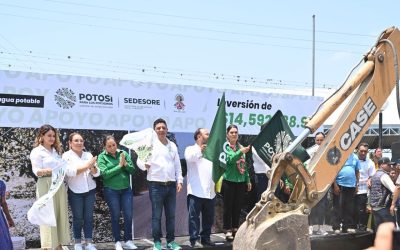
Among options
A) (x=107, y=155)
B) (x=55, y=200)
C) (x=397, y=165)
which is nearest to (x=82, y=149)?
(x=107, y=155)

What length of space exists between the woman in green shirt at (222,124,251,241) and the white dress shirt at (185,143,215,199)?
31 centimetres

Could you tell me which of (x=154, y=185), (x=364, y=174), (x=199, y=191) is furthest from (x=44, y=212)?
(x=364, y=174)

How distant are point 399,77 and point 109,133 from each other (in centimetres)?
421

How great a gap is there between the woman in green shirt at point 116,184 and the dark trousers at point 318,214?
140 inches

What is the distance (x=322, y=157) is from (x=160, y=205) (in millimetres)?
3010

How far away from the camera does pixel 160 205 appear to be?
23.4 ft

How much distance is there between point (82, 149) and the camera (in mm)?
7055

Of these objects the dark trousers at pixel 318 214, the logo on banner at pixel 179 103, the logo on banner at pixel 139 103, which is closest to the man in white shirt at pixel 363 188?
the dark trousers at pixel 318 214

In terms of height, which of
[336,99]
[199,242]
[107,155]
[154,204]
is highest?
[336,99]

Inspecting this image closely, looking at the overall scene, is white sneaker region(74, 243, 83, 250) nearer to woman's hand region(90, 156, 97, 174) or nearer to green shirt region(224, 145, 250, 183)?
woman's hand region(90, 156, 97, 174)

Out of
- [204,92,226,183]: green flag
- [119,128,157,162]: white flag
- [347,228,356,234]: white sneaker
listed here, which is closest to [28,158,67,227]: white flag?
[119,128,157,162]: white flag

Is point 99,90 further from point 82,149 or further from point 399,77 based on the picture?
point 399,77

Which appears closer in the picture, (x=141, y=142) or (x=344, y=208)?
(x=141, y=142)

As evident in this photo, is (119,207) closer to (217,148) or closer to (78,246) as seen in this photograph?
(78,246)
